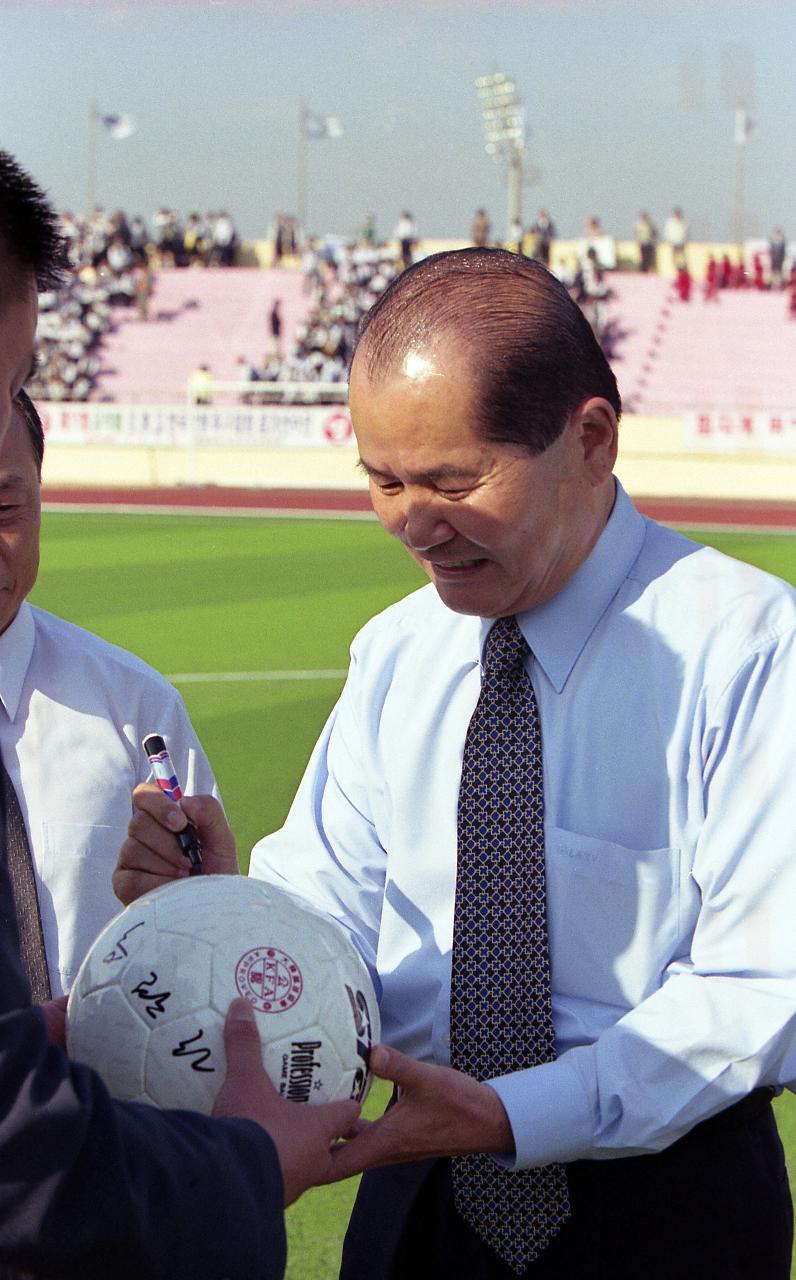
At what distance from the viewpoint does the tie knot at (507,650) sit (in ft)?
8.19

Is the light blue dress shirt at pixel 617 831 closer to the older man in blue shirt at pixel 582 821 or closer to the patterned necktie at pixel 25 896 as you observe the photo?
the older man in blue shirt at pixel 582 821

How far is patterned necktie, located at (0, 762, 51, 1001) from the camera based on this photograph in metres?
2.96

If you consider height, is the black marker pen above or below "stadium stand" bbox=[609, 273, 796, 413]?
above

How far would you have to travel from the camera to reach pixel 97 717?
3279 mm

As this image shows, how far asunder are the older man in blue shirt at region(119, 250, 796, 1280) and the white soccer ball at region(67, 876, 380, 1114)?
0.38 ft

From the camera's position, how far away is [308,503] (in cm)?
2642

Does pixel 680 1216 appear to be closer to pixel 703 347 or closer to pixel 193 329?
pixel 703 347

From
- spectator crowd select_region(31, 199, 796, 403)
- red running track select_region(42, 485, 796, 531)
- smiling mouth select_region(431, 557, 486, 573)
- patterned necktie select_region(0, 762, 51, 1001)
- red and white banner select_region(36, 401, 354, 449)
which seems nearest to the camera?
smiling mouth select_region(431, 557, 486, 573)

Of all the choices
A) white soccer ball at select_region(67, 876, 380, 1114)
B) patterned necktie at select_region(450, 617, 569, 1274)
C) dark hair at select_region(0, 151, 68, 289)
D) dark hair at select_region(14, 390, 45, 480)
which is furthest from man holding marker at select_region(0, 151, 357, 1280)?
dark hair at select_region(14, 390, 45, 480)

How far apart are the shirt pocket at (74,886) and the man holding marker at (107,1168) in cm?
126

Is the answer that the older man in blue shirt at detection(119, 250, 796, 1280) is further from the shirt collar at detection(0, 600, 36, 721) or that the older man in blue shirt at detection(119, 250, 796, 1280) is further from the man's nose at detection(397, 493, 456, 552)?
the shirt collar at detection(0, 600, 36, 721)

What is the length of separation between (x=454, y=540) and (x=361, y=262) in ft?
146

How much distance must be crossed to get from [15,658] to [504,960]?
1405mm

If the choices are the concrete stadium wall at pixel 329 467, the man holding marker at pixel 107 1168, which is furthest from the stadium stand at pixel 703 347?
the man holding marker at pixel 107 1168
